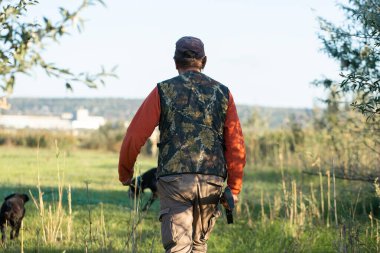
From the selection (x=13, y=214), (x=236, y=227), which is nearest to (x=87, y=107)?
(x=236, y=227)

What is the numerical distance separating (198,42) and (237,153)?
0.99 metres

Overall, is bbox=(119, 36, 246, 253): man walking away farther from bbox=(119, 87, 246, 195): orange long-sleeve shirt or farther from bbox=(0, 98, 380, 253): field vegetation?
bbox=(0, 98, 380, 253): field vegetation

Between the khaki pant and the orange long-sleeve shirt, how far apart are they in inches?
7.3

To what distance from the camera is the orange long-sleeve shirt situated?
19.1 feet

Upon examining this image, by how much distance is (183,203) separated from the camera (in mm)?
5879

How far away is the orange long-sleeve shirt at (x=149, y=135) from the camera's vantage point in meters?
5.83

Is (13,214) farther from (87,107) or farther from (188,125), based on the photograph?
(87,107)

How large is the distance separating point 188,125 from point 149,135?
1.08ft

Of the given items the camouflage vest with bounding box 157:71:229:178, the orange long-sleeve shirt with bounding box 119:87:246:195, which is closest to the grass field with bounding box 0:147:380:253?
the orange long-sleeve shirt with bounding box 119:87:246:195

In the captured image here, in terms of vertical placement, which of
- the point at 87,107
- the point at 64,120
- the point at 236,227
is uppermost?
the point at 87,107

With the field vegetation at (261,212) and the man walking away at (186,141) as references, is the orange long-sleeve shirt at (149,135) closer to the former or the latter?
the man walking away at (186,141)

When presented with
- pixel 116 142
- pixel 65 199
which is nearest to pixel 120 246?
pixel 65 199

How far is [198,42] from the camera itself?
19.7ft

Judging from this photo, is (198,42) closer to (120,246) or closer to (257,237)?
(120,246)
